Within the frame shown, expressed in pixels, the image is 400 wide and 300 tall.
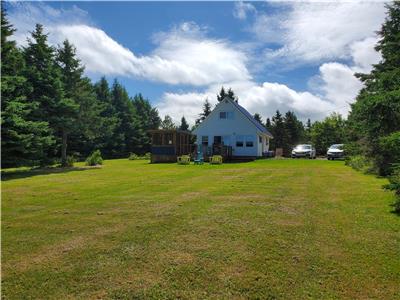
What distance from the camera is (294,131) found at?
69.4 m

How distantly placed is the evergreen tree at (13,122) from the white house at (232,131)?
20575mm

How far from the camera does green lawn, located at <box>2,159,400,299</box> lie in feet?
14.1

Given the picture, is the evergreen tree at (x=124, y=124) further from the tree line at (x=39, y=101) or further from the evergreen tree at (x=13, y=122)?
the evergreen tree at (x=13, y=122)

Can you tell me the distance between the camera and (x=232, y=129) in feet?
125

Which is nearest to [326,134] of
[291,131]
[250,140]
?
[291,131]

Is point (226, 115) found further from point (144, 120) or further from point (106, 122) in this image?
point (144, 120)

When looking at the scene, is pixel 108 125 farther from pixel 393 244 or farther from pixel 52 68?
pixel 393 244

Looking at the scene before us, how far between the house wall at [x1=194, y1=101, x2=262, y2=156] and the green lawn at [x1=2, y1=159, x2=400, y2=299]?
92.5ft

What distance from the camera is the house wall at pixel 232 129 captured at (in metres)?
37.8

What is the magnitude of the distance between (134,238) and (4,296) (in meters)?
2.29

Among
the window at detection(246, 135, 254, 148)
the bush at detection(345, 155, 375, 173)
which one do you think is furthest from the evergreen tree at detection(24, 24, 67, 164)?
the bush at detection(345, 155, 375, 173)

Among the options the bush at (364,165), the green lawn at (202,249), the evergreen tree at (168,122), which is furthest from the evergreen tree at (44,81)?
the evergreen tree at (168,122)

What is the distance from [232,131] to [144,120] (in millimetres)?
31006

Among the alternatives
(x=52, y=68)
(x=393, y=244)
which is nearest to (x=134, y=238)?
(x=393, y=244)
